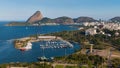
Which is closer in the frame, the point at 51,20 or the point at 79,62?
the point at 79,62

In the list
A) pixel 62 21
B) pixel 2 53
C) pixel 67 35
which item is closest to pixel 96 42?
pixel 67 35

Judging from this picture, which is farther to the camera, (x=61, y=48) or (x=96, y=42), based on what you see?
(x=96, y=42)

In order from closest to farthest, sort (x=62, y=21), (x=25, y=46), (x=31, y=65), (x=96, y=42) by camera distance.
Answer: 1. (x=31, y=65)
2. (x=25, y=46)
3. (x=96, y=42)
4. (x=62, y=21)

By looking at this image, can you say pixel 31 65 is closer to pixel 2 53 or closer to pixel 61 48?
pixel 2 53

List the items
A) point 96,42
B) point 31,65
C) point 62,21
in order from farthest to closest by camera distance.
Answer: point 62,21, point 96,42, point 31,65

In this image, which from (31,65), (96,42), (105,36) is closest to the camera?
(31,65)

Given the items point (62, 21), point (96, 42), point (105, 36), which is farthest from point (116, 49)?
point (62, 21)

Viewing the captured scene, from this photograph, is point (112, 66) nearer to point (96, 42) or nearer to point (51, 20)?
point (96, 42)

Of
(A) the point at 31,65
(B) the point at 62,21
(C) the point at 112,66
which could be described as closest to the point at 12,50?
(A) the point at 31,65

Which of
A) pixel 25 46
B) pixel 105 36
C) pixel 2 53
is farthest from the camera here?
pixel 105 36
